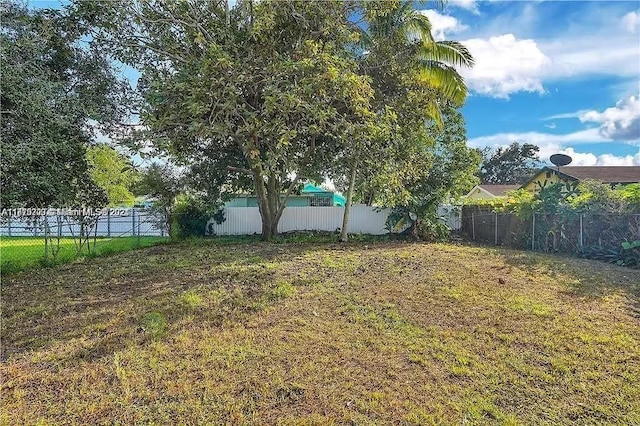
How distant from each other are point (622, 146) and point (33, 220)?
58.8ft

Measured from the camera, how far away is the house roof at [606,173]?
708 inches

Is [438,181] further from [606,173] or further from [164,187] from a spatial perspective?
[606,173]

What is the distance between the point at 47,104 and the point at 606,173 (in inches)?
892

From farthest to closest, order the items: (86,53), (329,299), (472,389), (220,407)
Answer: (86,53)
(329,299)
(472,389)
(220,407)

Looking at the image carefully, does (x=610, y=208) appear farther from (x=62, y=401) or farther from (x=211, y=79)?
(x=62, y=401)

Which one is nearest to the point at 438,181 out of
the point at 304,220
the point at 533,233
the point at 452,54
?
the point at 533,233

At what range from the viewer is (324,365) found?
3.33 metres

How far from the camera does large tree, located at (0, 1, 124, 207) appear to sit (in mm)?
5219

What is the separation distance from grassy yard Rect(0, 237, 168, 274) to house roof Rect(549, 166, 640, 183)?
18705 millimetres

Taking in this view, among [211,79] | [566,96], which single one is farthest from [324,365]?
[566,96]

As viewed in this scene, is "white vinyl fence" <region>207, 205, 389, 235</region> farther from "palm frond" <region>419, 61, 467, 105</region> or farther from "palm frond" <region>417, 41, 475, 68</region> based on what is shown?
"palm frond" <region>417, 41, 475, 68</region>

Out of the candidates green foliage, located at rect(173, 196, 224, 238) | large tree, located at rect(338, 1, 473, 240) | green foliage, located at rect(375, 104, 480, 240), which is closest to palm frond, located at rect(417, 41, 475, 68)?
large tree, located at rect(338, 1, 473, 240)

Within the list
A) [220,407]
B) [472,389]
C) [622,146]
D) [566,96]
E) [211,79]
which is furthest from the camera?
[622,146]

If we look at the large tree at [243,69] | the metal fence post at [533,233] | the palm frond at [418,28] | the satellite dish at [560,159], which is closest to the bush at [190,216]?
the large tree at [243,69]
